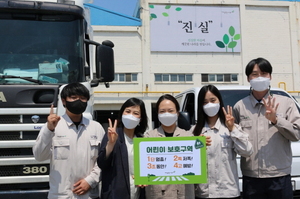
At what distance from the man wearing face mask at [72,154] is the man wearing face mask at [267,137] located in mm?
1553

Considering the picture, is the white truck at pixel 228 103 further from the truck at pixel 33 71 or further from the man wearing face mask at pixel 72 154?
the man wearing face mask at pixel 72 154

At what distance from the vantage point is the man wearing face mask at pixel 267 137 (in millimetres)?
3135

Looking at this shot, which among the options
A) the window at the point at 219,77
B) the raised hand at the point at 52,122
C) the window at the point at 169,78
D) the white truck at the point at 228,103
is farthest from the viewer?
the window at the point at 219,77

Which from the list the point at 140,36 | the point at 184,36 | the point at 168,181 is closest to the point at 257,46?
the point at 184,36

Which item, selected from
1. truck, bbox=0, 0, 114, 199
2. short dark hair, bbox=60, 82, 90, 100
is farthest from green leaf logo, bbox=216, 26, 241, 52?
short dark hair, bbox=60, 82, 90, 100

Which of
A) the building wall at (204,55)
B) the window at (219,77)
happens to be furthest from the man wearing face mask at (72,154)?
the window at (219,77)

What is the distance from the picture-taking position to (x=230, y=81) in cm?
2419

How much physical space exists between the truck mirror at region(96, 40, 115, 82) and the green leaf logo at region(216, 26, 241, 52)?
20595mm

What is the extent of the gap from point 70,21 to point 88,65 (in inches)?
27.3

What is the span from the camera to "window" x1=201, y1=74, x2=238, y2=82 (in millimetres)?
23891

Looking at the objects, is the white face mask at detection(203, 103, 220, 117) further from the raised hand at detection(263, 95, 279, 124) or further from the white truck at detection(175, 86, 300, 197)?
the white truck at detection(175, 86, 300, 197)

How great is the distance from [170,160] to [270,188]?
3.39 feet

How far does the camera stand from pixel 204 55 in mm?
24094

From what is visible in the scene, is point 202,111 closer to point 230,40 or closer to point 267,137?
point 267,137
